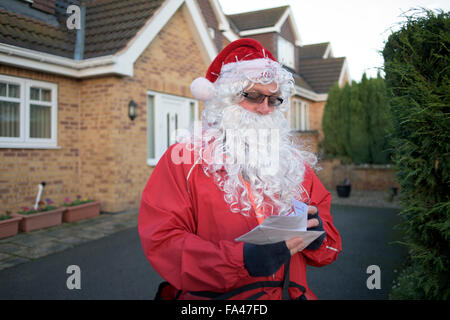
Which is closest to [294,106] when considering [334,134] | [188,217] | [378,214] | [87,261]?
[334,134]

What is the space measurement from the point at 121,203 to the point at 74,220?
43.1 inches

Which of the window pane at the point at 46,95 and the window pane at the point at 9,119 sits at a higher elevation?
the window pane at the point at 46,95

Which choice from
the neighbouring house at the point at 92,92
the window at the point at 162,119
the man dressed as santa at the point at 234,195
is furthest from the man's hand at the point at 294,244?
the window at the point at 162,119

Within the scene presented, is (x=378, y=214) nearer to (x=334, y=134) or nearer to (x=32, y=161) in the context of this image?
(x=334, y=134)

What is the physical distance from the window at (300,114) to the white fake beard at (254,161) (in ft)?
51.6

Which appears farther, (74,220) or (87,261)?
(74,220)

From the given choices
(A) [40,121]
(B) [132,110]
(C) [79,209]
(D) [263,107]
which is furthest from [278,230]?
(A) [40,121]

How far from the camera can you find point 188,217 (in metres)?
1.61

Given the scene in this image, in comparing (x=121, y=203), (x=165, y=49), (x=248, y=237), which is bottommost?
(x=121, y=203)

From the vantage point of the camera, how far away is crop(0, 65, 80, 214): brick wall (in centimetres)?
638

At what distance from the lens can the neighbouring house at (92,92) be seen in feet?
21.5

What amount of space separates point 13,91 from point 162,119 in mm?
3390

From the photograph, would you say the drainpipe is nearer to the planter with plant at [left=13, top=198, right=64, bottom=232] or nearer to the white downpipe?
the white downpipe

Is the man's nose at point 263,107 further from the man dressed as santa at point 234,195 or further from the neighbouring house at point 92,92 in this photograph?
the neighbouring house at point 92,92
